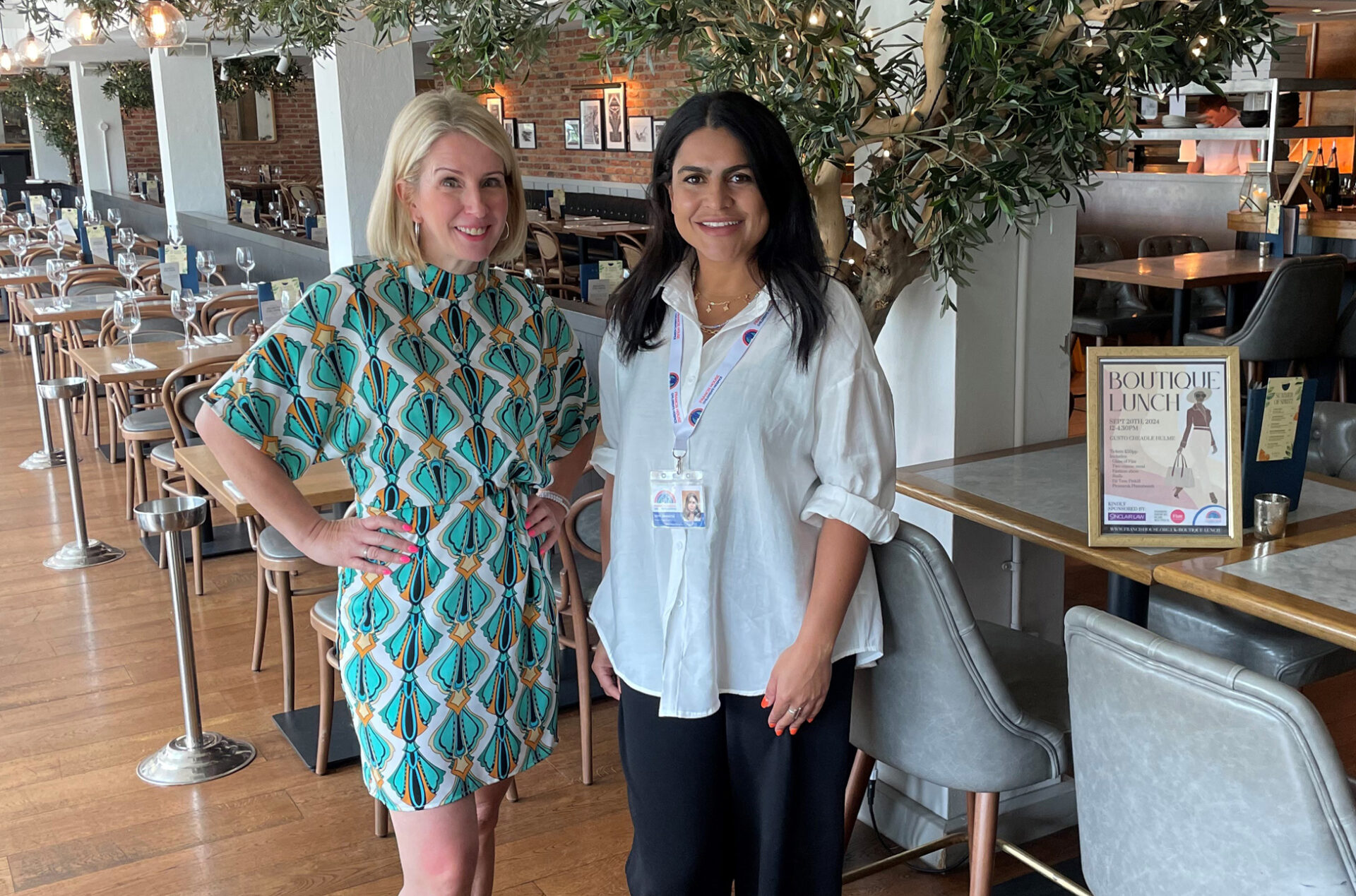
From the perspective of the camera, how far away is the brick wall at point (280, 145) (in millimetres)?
17344

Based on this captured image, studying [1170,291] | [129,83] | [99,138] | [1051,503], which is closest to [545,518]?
[1051,503]

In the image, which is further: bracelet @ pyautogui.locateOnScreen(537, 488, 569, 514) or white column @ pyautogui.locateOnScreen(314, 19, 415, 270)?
white column @ pyautogui.locateOnScreen(314, 19, 415, 270)

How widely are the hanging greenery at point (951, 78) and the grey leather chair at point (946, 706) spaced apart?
657mm

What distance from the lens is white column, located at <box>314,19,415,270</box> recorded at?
562 cm

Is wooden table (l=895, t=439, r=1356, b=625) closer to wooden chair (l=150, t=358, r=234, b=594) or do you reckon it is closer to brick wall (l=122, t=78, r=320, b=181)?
wooden chair (l=150, t=358, r=234, b=594)

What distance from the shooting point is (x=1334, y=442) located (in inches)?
120

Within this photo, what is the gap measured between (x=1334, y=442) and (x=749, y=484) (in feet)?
6.42

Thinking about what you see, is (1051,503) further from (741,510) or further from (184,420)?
(184,420)

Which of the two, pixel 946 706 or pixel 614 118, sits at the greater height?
pixel 614 118

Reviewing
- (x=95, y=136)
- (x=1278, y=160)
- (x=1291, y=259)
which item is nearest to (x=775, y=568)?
(x=1291, y=259)

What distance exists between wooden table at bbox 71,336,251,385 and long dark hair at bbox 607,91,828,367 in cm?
343

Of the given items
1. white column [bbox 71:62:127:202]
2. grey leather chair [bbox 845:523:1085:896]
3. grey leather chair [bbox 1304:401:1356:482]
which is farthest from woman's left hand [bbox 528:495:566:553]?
white column [bbox 71:62:127:202]

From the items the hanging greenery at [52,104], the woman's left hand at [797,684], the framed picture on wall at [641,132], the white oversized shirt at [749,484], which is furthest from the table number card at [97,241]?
the hanging greenery at [52,104]

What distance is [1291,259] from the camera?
5441 millimetres
